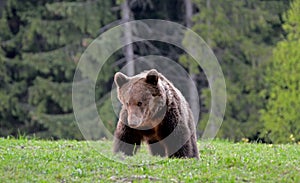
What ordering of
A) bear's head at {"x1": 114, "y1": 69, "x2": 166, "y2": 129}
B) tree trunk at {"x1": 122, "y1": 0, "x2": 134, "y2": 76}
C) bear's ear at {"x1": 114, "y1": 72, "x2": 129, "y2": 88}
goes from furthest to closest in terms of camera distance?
tree trunk at {"x1": 122, "y1": 0, "x2": 134, "y2": 76}
bear's ear at {"x1": 114, "y1": 72, "x2": 129, "y2": 88}
bear's head at {"x1": 114, "y1": 69, "x2": 166, "y2": 129}

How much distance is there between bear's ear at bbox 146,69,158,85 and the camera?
9.29 meters

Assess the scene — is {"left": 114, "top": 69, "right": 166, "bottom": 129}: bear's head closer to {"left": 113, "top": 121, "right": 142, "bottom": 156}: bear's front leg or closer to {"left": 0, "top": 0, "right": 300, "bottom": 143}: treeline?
Answer: {"left": 113, "top": 121, "right": 142, "bottom": 156}: bear's front leg

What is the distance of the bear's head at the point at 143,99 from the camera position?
9.21 m

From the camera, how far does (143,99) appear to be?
9.30 m

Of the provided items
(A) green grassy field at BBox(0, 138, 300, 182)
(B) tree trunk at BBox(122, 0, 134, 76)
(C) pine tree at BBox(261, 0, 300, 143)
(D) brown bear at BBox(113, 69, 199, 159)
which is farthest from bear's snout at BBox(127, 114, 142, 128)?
(C) pine tree at BBox(261, 0, 300, 143)

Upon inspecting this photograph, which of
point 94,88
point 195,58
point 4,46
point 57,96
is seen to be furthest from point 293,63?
point 4,46

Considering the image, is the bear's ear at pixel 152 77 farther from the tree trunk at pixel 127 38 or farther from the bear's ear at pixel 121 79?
the tree trunk at pixel 127 38

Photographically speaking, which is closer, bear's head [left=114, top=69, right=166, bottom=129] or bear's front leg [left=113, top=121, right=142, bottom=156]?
bear's head [left=114, top=69, right=166, bottom=129]

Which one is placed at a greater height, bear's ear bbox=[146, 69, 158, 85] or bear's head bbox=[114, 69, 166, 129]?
bear's ear bbox=[146, 69, 158, 85]

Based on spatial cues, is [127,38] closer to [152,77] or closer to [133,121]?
[152,77]

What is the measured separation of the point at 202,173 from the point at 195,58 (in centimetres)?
2108

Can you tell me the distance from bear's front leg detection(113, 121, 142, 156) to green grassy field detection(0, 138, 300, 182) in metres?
0.13

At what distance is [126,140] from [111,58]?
69.2 ft

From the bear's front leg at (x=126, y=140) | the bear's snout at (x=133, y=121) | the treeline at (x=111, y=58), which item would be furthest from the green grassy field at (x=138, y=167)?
the treeline at (x=111, y=58)
